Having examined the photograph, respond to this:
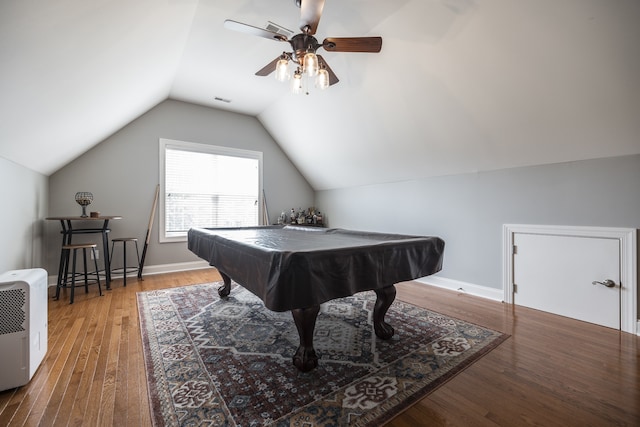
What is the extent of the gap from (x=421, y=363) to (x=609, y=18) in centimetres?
254

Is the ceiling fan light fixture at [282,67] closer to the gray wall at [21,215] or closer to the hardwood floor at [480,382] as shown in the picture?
the hardwood floor at [480,382]

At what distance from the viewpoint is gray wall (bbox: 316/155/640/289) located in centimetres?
243

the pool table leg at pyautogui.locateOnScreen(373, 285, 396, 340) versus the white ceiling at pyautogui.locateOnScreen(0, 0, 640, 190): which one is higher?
the white ceiling at pyautogui.locateOnScreen(0, 0, 640, 190)

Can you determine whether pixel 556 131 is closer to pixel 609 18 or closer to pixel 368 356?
pixel 609 18

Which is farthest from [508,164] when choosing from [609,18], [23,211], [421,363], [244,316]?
[23,211]

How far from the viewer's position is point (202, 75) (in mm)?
3648

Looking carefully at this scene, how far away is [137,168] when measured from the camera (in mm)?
4168

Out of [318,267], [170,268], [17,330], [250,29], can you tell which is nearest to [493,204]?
[318,267]

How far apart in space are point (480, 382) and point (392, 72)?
9.27 feet

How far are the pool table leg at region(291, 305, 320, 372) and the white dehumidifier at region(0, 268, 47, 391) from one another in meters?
1.48

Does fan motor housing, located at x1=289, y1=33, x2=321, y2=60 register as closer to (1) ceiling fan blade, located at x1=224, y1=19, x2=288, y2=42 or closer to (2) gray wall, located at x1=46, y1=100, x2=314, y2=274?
(1) ceiling fan blade, located at x1=224, y1=19, x2=288, y2=42

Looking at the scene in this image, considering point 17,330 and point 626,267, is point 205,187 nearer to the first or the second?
point 17,330

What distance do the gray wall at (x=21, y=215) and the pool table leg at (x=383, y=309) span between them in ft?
10.1

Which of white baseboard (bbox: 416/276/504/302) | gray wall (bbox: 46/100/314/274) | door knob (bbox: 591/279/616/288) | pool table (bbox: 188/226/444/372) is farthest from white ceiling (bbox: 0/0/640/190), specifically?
pool table (bbox: 188/226/444/372)
